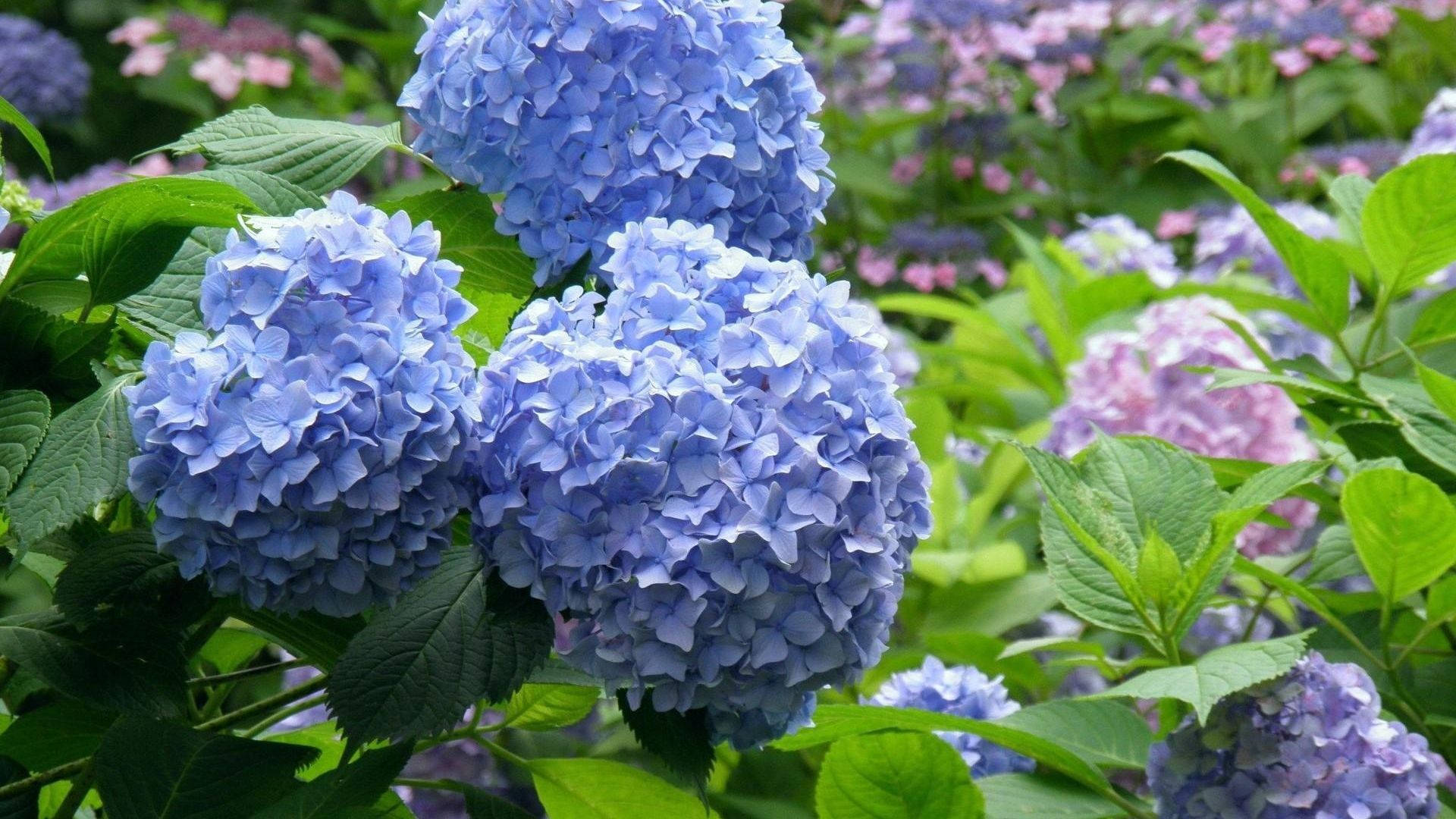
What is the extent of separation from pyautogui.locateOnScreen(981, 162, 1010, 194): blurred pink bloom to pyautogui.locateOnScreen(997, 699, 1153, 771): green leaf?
2.32 m

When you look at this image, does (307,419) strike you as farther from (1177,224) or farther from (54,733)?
(1177,224)

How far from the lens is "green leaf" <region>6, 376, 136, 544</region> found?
755mm

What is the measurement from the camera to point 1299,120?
3.60 meters

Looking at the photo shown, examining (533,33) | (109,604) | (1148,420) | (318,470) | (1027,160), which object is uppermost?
(533,33)

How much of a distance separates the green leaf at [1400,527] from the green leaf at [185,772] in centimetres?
73

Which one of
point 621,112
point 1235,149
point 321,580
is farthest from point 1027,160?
point 321,580

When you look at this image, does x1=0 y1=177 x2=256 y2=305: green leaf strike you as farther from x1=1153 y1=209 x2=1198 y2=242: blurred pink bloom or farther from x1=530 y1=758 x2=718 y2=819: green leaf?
x1=1153 y1=209 x2=1198 y2=242: blurred pink bloom

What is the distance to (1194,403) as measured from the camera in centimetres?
188

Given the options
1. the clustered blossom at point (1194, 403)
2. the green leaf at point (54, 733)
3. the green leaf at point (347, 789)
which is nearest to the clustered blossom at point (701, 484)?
the green leaf at point (347, 789)

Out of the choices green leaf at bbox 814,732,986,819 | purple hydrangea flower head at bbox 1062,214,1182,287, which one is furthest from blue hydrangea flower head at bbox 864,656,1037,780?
purple hydrangea flower head at bbox 1062,214,1182,287

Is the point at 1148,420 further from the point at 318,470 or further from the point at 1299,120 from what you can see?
the point at 1299,120

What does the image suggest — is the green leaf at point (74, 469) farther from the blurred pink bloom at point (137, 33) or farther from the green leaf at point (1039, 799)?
the blurred pink bloom at point (137, 33)

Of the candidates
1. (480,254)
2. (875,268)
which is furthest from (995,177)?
(480,254)

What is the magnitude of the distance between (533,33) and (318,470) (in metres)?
0.32
